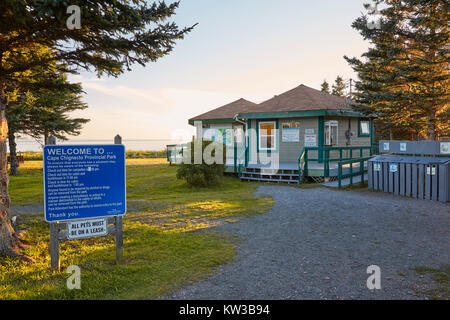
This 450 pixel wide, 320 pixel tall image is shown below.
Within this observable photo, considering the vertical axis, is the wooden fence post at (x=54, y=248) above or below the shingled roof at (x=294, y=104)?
below

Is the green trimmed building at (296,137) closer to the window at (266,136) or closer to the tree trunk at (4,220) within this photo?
the window at (266,136)

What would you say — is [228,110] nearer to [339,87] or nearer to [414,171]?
[414,171]

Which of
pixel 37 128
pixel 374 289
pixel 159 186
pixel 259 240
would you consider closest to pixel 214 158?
pixel 159 186

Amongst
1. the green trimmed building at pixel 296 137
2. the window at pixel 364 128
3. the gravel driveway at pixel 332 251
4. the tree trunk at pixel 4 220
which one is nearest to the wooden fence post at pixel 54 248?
the tree trunk at pixel 4 220

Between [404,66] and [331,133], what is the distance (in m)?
5.42

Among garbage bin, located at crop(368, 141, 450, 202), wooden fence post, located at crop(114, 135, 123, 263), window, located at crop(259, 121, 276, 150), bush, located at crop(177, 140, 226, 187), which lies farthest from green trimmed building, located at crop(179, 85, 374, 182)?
wooden fence post, located at crop(114, 135, 123, 263)

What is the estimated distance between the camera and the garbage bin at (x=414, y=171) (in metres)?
10.2

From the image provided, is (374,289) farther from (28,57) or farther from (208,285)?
(28,57)

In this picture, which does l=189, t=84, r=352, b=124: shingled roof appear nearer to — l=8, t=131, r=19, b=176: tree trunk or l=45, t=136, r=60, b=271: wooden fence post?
l=8, t=131, r=19, b=176: tree trunk

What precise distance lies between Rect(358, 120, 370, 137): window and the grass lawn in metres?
13.1

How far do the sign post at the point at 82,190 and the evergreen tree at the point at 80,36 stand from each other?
4.66 ft

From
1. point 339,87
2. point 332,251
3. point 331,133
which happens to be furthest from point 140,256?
point 339,87

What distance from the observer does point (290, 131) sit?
60.7 feet
